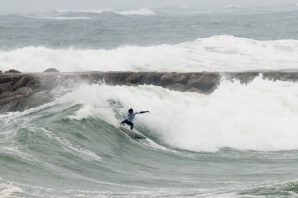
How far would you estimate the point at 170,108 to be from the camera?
855 inches

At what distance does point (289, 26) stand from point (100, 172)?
61202 millimetres

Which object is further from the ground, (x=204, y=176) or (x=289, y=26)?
(x=289, y=26)

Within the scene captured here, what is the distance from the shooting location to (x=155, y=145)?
61.0 ft

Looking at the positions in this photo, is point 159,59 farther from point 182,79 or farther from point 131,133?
point 131,133

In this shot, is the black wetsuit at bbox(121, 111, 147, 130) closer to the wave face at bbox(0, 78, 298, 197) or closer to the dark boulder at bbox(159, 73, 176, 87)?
the wave face at bbox(0, 78, 298, 197)

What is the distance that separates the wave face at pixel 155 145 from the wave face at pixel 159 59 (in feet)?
40.6

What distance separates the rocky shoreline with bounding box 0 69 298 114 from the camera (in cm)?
2532

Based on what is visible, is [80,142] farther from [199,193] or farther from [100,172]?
[199,193]

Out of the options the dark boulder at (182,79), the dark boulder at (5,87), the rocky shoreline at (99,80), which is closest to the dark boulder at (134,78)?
the rocky shoreline at (99,80)

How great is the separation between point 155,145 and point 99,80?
36.0ft

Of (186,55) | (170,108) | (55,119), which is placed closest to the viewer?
(55,119)

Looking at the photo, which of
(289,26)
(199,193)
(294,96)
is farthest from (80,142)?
(289,26)

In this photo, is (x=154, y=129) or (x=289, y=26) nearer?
(x=154, y=129)

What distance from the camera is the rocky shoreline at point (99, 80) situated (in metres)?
25.3
